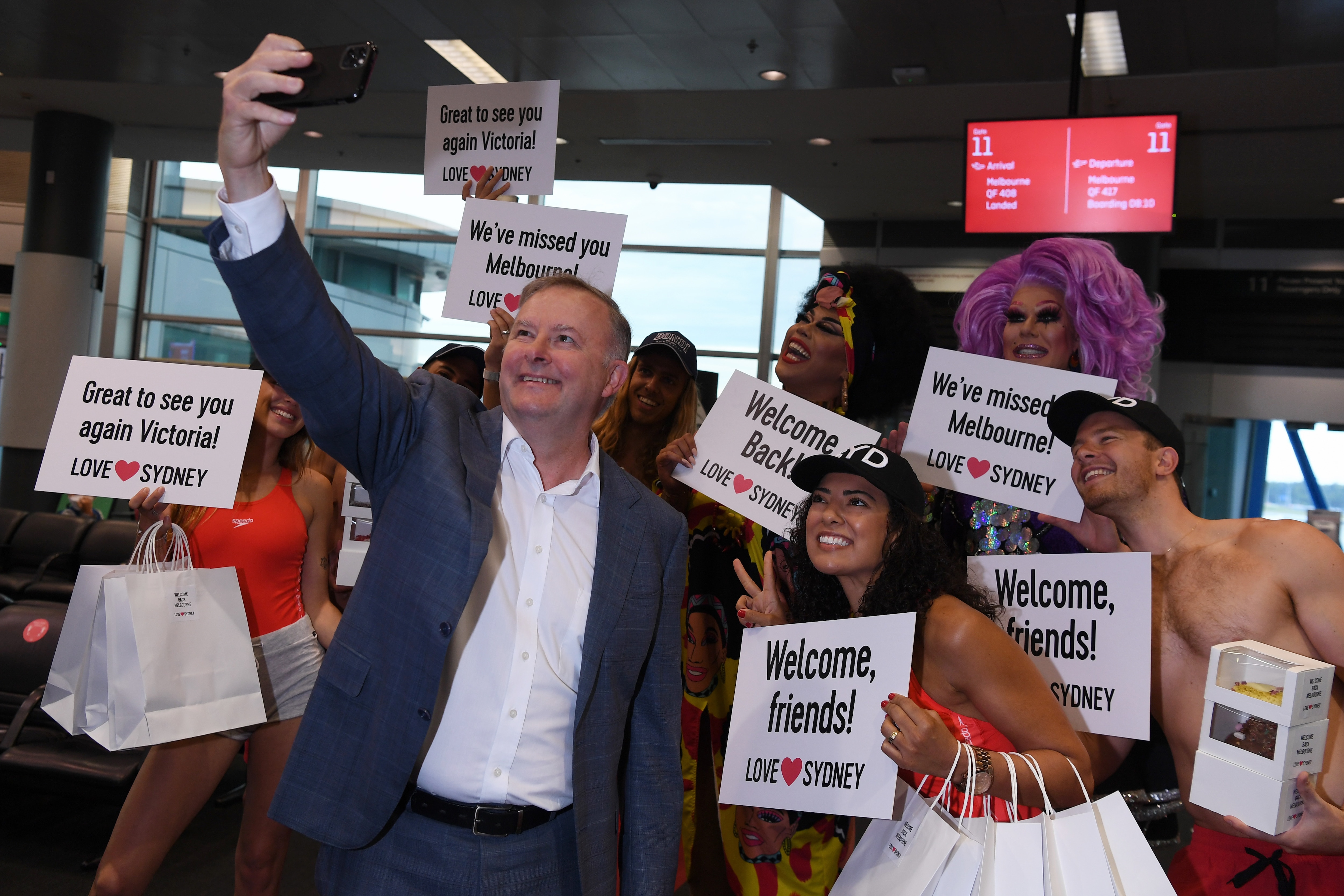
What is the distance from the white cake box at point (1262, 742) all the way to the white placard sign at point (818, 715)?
52 centimetres

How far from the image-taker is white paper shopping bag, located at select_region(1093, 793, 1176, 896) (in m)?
1.53

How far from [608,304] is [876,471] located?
658 millimetres

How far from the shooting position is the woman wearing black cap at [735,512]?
2885mm

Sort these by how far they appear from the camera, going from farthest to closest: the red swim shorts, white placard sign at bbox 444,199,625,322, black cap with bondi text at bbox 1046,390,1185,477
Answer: white placard sign at bbox 444,199,625,322, black cap with bondi text at bbox 1046,390,1185,477, the red swim shorts

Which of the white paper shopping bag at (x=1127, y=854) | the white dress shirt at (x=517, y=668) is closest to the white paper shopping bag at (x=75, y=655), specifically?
the white dress shirt at (x=517, y=668)

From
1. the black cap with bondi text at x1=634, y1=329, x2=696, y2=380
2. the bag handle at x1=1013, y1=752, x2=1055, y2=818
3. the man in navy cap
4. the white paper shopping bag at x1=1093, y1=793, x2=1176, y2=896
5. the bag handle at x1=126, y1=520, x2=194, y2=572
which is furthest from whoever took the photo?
the man in navy cap

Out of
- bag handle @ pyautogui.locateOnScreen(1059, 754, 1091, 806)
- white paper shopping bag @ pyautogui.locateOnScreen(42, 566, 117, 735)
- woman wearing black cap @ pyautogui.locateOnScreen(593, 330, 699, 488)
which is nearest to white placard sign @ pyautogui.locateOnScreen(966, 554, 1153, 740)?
bag handle @ pyautogui.locateOnScreen(1059, 754, 1091, 806)

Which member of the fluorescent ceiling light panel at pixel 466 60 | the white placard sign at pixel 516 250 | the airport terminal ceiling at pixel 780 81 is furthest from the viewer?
the fluorescent ceiling light panel at pixel 466 60

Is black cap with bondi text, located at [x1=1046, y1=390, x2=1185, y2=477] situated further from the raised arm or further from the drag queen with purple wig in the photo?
the raised arm

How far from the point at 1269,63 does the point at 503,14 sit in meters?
5.34

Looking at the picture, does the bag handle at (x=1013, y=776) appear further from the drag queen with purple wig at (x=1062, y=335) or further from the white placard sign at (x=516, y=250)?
the white placard sign at (x=516, y=250)

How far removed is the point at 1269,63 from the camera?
6.82 metres

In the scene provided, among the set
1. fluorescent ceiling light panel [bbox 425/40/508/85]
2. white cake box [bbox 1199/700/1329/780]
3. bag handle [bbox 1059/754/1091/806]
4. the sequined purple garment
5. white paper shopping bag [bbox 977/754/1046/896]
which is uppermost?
fluorescent ceiling light panel [bbox 425/40/508/85]

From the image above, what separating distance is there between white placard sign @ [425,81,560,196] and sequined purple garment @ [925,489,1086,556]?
1633mm
